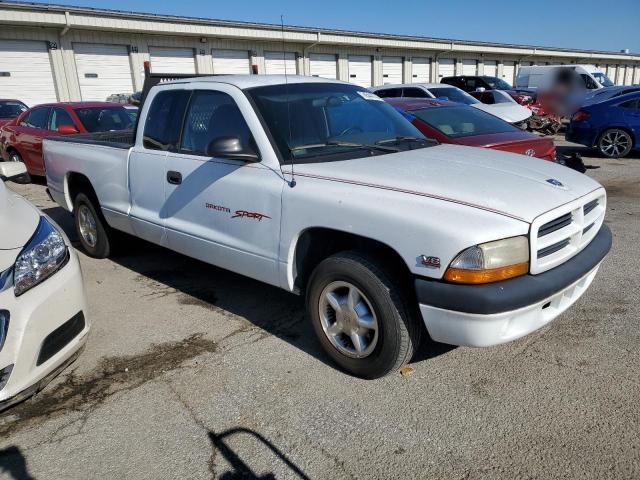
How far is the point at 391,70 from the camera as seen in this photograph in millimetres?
31344

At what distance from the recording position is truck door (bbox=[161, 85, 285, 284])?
3.37m

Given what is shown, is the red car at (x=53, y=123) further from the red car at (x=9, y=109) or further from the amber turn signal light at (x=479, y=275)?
the amber turn signal light at (x=479, y=275)

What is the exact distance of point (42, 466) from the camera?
2492 mm

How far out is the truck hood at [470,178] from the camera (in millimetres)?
2701

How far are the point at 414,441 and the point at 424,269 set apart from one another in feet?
2.81

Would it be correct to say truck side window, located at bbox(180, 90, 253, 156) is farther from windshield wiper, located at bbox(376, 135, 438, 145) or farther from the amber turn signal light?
the amber turn signal light

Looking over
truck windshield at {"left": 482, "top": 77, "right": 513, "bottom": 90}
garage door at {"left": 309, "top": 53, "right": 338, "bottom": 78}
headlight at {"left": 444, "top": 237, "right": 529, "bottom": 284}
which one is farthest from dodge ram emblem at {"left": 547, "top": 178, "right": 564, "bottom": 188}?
garage door at {"left": 309, "top": 53, "right": 338, "bottom": 78}

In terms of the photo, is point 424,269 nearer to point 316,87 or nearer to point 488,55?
point 316,87

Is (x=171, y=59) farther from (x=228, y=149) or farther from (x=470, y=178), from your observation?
(x=470, y=178)

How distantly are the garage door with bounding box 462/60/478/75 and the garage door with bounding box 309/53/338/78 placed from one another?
12388mm

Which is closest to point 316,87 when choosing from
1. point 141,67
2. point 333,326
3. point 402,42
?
point 333,326

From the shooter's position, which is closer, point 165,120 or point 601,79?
point 165,120

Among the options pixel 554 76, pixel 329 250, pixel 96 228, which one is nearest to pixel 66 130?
pixel 96 228

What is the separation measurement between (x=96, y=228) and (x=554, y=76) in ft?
71.9
